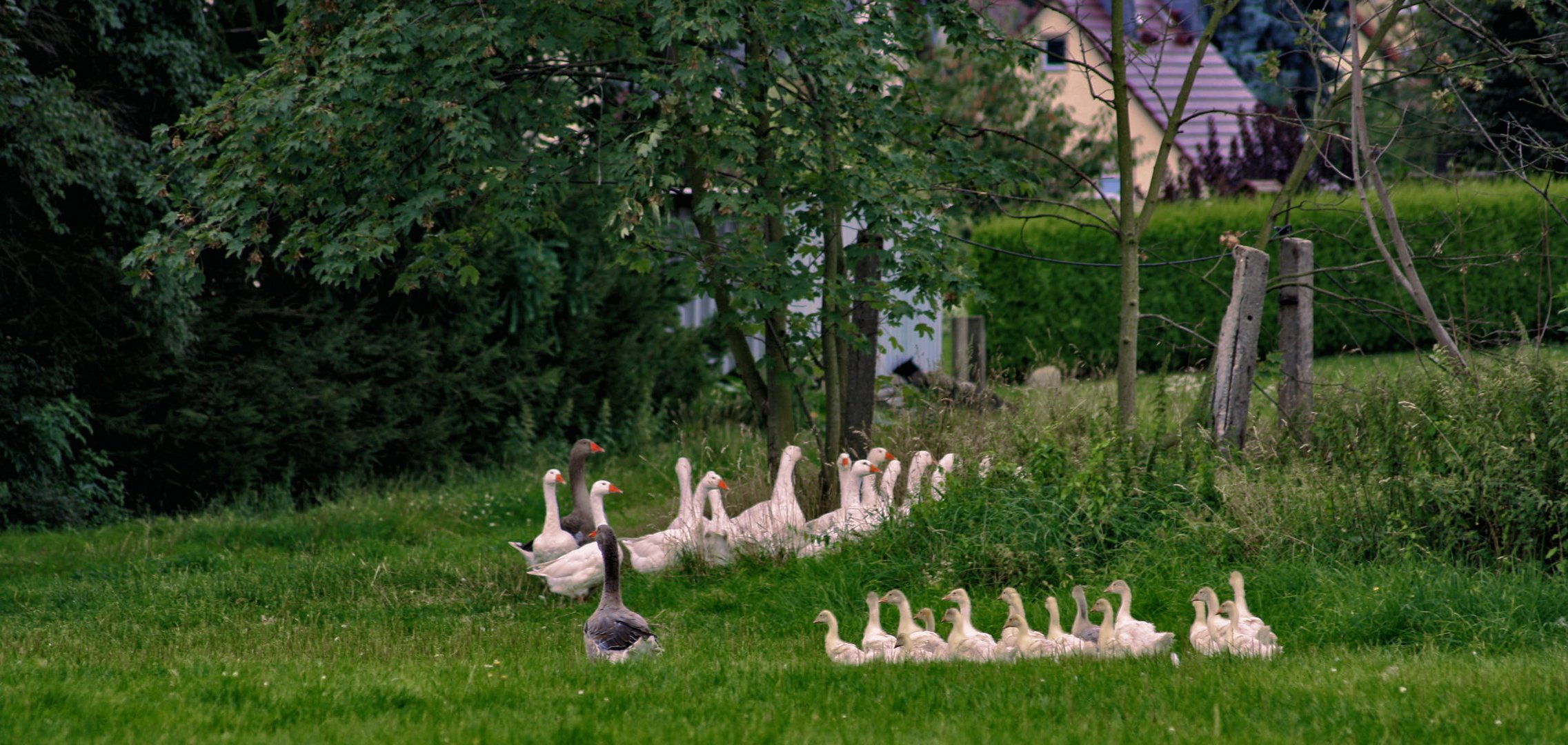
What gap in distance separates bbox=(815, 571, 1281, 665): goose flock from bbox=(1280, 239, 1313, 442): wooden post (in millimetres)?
3837

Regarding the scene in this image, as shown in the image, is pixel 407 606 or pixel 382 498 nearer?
pixel 407 606

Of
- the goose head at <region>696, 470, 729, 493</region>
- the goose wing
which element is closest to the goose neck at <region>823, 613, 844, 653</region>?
the goose wing

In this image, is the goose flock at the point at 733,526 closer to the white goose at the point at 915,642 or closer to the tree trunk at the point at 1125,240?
the tree trunk at the point at 1125,240

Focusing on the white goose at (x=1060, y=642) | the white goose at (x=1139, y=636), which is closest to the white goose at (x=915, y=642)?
the white goose at (x=1060, y=642)

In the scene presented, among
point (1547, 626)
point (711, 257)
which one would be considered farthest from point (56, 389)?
point (1547, 626)

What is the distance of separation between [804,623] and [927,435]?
3900 mm

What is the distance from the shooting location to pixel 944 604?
822cm

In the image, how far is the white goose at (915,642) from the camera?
6863 millimetres

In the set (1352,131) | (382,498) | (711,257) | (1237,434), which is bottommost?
(382,498)

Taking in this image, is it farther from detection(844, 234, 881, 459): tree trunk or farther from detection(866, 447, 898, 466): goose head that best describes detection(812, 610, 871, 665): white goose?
detection(844, 234, 881, 459): tree trunk

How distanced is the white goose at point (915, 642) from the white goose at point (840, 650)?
0.22 m

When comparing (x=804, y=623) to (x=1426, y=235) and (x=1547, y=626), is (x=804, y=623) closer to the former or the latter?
(x=1547, y=626)

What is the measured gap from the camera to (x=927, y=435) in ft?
39.0

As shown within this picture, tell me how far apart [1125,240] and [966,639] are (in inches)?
176
